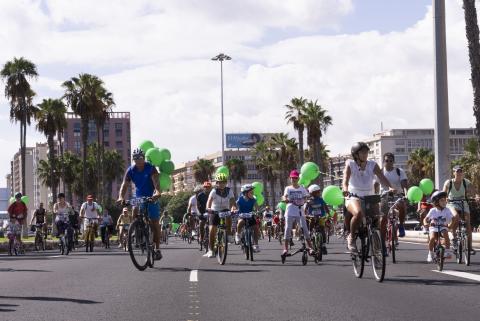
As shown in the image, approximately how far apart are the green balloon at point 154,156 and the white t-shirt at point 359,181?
47.5 feet

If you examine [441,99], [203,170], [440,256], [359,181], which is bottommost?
[440,256]

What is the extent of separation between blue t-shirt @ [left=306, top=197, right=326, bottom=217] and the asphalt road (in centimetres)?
258

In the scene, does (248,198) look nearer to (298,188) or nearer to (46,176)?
(298,188)

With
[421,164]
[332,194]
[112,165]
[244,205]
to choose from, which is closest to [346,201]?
[244,205]

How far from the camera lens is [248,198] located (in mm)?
17891

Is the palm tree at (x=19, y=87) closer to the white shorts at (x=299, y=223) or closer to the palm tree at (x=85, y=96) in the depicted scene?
the palm tree at (x=85, y=96)

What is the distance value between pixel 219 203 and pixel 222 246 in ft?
3.42

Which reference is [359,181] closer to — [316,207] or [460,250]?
[460,250]

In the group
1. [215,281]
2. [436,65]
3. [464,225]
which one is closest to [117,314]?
[215,281]

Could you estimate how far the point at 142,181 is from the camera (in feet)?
46.0

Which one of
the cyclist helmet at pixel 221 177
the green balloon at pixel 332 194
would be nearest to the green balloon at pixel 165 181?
the green balloon at pixel 332 194

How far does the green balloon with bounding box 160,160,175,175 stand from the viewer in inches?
1027

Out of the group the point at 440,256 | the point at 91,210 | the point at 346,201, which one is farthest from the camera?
the point at 91,210

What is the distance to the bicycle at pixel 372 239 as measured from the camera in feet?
35.2
